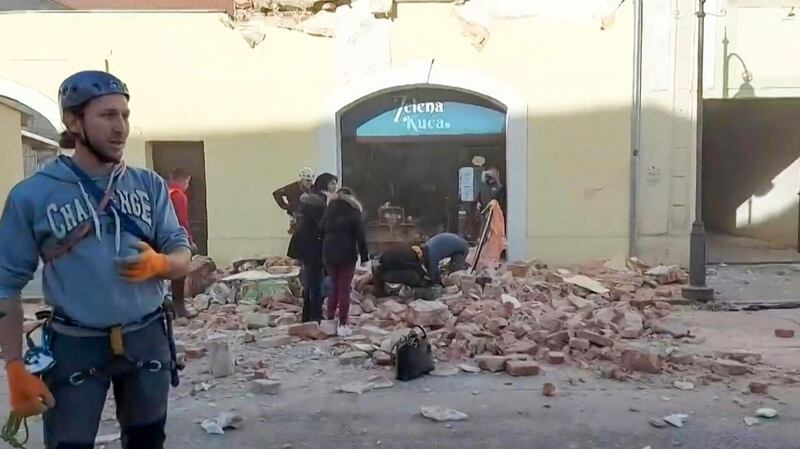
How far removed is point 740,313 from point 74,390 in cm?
810

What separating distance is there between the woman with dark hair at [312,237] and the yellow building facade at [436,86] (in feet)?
13.5

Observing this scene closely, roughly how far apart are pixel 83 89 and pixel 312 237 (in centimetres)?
497

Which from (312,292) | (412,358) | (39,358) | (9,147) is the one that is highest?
(9,147)

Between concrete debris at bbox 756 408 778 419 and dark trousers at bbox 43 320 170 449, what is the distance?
13.3ft

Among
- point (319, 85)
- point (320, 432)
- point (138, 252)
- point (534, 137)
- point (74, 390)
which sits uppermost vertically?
point (319, 85)

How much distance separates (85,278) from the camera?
2607mm

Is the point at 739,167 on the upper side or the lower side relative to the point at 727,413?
upper

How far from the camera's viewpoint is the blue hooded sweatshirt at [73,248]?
2557mm

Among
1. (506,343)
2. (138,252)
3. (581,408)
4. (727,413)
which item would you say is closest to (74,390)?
(138,252)

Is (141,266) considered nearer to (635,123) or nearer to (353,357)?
(353,357)

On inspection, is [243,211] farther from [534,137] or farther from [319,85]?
[534,137]

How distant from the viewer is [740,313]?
885cm

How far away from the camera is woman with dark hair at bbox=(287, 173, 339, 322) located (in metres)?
7.54

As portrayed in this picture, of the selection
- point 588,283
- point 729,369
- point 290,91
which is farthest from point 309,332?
point 290,91
